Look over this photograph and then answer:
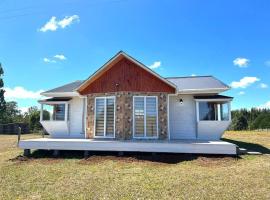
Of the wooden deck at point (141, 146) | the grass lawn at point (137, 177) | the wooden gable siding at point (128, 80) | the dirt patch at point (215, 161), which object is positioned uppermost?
the wooden gable siding at point (128, 80)

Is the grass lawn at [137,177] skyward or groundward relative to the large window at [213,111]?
groundward

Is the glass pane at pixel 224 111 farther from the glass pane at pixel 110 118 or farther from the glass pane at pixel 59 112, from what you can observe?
the glass pane at pixel 59 112

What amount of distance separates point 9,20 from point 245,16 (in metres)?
16.1

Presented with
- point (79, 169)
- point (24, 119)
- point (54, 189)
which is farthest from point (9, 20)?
point (24, 119)

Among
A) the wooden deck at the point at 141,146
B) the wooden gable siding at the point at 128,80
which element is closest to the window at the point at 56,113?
the wooden gable siding at the point at 128,80

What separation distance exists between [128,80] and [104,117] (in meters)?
2.49

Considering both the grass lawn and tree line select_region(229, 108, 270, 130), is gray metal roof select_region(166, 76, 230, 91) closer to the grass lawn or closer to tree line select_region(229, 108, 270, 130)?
the grass lawn

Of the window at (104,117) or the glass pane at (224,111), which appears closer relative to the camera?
the window at (104,117)

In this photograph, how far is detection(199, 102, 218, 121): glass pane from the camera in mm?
15367

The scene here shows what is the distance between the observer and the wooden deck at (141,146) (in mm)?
11567

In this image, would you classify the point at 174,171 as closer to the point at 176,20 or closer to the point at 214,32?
the point at 176,20

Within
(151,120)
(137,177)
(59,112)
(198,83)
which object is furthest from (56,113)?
(137,177)

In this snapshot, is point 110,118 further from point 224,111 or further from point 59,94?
point 224,111

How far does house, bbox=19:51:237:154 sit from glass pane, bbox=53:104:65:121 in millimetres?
2025
